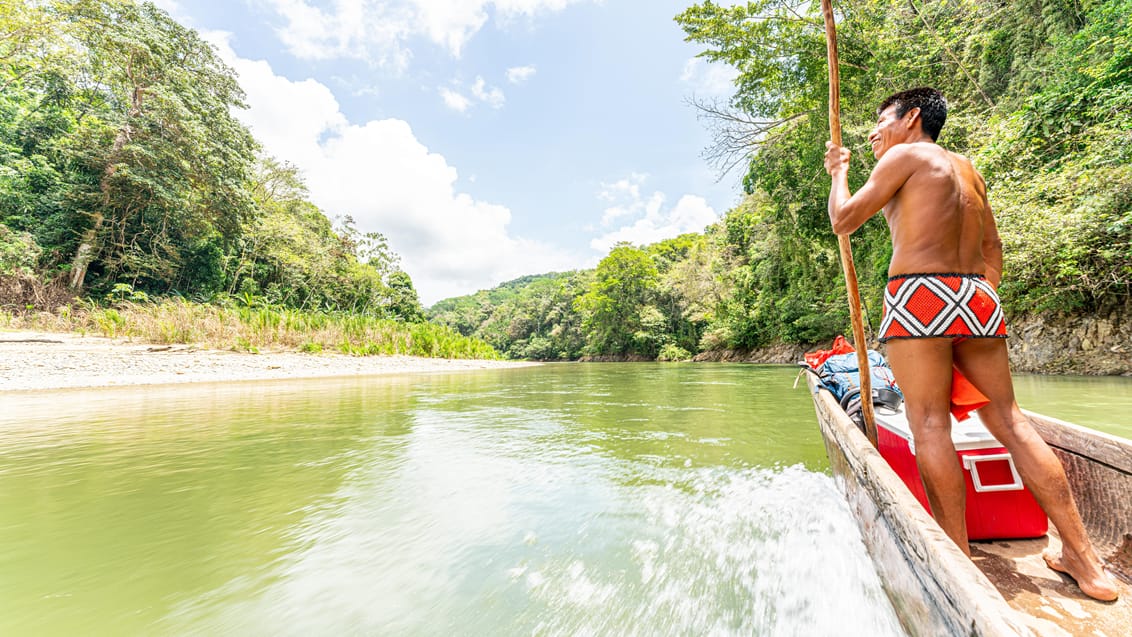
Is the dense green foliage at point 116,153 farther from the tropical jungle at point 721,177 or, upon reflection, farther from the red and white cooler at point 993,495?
the red and white cooler at point 993,495

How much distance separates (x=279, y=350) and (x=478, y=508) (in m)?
13.2

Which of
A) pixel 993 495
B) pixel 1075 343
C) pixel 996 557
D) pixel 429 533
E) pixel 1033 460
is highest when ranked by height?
pixel 1075 343

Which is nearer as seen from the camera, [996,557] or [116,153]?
[996,557]

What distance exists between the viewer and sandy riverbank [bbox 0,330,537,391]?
7330 mm

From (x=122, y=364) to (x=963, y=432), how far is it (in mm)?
12579

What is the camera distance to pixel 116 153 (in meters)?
13.8

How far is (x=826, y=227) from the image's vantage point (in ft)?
35.3

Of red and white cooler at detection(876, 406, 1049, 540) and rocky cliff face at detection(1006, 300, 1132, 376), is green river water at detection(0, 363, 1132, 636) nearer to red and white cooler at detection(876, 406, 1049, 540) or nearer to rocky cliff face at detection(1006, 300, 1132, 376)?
red and white cooler at detection(876, 406, 1049, 540)

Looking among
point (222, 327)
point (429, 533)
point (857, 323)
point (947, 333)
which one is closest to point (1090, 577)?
point (947, 333)

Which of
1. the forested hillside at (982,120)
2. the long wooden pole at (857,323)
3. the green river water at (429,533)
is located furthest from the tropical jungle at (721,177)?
the long wooden pole at (857,323)

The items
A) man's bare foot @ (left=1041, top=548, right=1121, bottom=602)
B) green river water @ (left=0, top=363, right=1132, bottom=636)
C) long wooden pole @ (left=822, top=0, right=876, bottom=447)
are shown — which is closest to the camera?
man's bare foot @ (left=1041, top=548, right=1121, bottom=602)

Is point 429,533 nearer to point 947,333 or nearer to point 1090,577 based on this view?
point 947,333

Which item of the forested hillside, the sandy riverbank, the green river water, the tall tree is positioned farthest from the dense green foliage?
the forested hillside

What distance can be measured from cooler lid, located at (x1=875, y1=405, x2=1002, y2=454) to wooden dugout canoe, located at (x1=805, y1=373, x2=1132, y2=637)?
0.19 m
